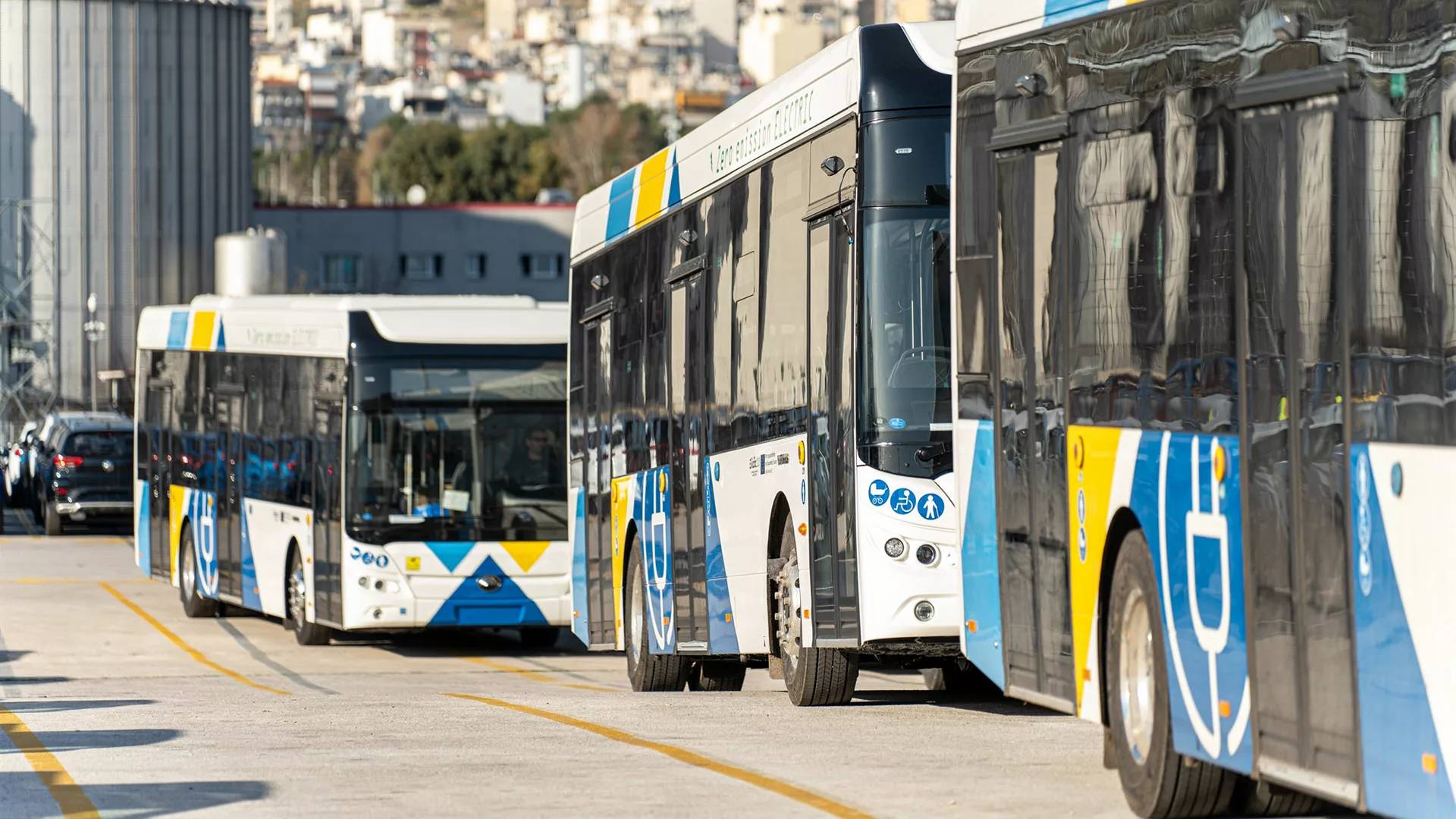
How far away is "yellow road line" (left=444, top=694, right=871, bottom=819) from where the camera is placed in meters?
8.98

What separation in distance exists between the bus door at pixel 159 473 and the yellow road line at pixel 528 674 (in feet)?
23.4

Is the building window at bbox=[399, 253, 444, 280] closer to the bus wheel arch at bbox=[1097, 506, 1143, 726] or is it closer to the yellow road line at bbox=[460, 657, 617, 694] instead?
the yellow road line at bbox=[460, 657, 617, 694]

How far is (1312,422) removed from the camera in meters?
7.17

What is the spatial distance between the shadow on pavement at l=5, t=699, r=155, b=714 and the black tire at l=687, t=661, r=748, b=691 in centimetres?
365

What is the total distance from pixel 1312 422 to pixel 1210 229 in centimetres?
99

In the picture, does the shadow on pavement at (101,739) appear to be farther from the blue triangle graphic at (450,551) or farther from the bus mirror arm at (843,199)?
the blue triangle graphic at (450,551)

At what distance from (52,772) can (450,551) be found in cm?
1102

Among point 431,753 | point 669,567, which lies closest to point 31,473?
point 669,567

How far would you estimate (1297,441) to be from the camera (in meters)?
7.24

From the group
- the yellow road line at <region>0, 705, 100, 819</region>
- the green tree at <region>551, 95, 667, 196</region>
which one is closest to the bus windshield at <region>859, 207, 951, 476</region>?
the yellow road line at <region>0, 705, 100, 819</region>

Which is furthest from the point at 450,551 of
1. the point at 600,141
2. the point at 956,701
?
the point at 600,141

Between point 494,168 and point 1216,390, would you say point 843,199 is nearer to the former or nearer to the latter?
Answer: point 1216,390

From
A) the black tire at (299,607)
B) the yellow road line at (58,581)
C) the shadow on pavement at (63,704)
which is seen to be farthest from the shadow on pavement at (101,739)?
the yellow road line at (58,581)

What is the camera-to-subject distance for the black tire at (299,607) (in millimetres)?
23328
